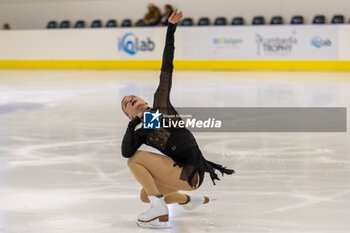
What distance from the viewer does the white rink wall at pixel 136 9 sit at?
711 inches

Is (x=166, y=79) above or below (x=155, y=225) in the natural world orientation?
above

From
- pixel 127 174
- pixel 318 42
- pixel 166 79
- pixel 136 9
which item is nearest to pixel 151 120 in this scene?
pixel 166 79

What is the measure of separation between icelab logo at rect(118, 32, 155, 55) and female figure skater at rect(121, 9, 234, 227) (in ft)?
43.7

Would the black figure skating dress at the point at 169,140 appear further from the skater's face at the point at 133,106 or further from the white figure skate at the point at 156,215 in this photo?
the white figure skate at the point at 156,215

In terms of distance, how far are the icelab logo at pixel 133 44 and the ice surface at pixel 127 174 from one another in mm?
6667

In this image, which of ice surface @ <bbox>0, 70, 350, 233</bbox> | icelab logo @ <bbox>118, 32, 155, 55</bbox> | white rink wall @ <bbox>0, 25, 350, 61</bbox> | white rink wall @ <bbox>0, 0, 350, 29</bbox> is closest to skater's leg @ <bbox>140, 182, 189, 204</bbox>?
ice surface @ <bbox>0, 70, 350, 233</bbox>

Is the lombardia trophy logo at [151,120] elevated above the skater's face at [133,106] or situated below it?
below

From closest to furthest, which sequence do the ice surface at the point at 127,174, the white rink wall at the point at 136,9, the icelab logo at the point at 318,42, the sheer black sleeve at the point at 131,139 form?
the sheer black sleeve at the point at 131,139 < the ice surface at the point at 127,174 < the icelab logo at the point at 318,42 < the white rink wall at the point at 136,9

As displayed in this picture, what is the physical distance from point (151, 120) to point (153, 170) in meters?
0.29

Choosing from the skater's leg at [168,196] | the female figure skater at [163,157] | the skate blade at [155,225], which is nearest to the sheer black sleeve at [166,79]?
the female figure skater at [163,157]

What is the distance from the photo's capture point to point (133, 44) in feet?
55.5

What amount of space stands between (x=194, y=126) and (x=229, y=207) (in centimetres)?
370

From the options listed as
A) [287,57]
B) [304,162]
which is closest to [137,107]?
[304,162]

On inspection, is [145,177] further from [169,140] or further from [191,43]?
[191,43]
